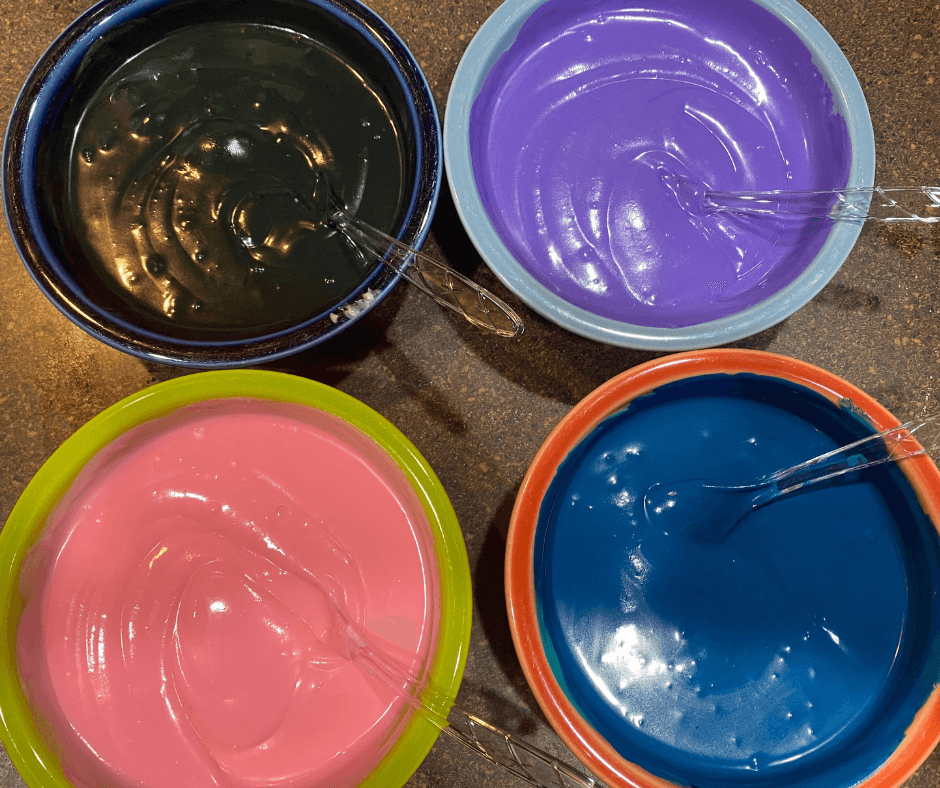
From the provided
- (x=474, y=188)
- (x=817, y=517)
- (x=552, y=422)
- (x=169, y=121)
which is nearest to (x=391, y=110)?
(x=474, y=188)

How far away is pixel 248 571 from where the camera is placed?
0.88m

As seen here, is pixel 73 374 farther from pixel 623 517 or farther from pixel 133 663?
pixel 623 517

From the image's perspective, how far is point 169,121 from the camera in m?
0.88

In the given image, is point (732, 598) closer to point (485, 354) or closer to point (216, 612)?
point (485, 354)

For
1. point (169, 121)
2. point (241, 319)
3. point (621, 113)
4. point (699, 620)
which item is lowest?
point (699, 620)

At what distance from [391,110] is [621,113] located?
32 cm

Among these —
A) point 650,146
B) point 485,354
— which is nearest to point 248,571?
point 485,354

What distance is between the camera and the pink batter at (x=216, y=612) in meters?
0.87

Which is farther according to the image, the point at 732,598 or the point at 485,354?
the point at 485,354

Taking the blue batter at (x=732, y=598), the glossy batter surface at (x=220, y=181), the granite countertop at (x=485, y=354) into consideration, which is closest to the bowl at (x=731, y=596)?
the blue batter at (x=732, y=598)

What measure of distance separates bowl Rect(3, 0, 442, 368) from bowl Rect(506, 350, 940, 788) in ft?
1.45

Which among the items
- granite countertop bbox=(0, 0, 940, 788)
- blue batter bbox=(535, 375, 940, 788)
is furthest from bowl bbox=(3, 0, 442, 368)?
blue batter bbox=(535, 375, 940, 788)

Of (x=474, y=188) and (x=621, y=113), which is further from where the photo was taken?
(x=621, y=113)

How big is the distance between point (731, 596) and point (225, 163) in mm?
855
